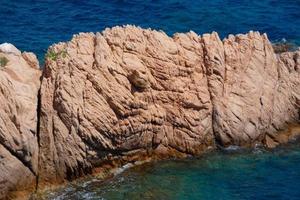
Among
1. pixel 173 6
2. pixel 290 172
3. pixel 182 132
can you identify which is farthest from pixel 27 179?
pixel 173 6

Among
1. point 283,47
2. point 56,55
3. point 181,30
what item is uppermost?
point 181,30

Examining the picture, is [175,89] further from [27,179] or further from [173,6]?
[173,6]

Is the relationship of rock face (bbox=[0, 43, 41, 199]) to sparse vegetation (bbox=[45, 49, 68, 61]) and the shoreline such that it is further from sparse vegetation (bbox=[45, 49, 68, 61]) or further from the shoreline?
sparse vegetation (bbox=[45, 49, 68, 61])

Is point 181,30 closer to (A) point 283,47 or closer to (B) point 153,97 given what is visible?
(A) point 283,47

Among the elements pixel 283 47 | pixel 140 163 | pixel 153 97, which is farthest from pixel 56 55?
pixel 283 47

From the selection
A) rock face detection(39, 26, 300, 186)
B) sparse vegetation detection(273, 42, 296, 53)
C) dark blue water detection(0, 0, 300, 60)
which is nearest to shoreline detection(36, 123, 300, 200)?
rock face detection(39, 26, 300, 186)

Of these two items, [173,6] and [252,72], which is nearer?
[252,72]
